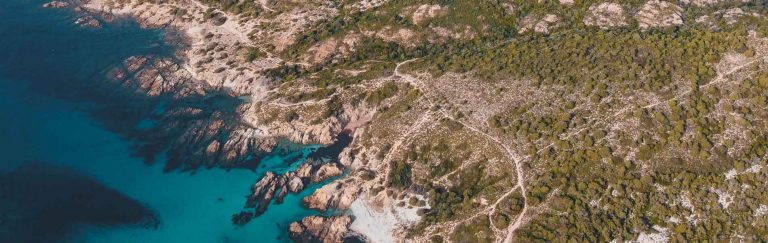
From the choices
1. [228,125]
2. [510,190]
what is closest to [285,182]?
[228,125]

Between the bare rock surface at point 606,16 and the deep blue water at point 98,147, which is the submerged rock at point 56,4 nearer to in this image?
the deep blue water at point 98,147

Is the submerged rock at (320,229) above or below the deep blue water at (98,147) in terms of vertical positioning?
below

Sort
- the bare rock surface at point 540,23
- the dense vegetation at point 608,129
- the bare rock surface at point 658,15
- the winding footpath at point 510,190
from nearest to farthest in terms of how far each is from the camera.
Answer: the dense vegetation at point 608,129 → the winding footpath at point 510,190 → the bare rock surface at point 658,15 → the bare rock surface at point 540,23

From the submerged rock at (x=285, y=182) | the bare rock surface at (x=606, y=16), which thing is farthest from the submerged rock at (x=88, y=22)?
the bare rock surface at (x=606, y=16)

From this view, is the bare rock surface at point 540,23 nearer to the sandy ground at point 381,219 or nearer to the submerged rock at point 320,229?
the sandy ground at point 381,219

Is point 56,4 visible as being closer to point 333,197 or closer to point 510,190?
point 333,197

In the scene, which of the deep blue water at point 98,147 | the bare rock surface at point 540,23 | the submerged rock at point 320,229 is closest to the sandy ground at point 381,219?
the submerged rock at point 320,229

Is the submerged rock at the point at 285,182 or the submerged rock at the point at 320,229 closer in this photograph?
the submerged rock at the point at 320,229

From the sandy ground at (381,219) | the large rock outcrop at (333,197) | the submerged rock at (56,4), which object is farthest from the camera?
the submerged rock at (56,4)

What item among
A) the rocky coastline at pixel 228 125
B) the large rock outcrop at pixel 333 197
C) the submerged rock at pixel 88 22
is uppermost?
the submerged rock at pixel 88 22
